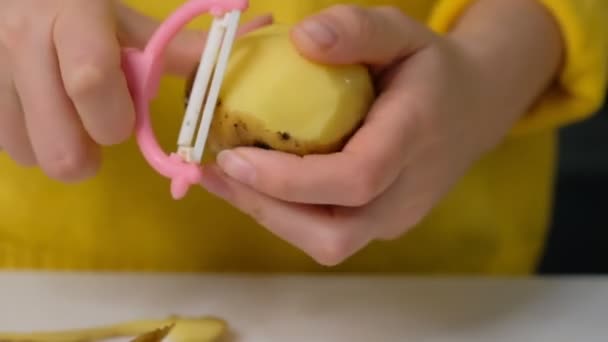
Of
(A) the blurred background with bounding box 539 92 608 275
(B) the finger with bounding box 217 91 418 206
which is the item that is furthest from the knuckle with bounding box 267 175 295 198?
(A) the blurred background with bounding box 539 92 608 275

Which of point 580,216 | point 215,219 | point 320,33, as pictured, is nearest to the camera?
point 320,33

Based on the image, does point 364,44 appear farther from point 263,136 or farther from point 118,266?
point 118,266

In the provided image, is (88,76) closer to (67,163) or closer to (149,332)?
(67,163)


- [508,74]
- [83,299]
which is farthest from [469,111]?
[83,299]

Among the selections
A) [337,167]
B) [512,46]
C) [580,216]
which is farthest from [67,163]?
[580,216]

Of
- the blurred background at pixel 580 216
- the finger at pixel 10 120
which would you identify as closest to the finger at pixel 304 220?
the finger at pixel 10 120
